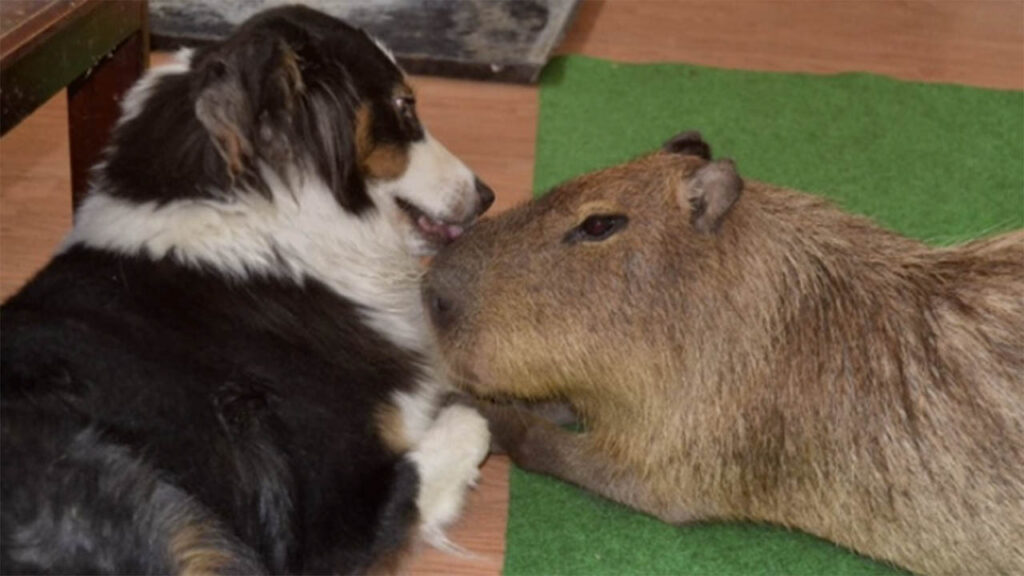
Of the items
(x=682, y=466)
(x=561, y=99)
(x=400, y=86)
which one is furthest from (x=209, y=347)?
(x=561, y=99)

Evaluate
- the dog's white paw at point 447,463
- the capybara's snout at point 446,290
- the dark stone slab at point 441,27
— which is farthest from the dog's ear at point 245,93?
the dark stone slab at point 441,27

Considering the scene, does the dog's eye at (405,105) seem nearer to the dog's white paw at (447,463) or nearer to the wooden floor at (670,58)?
the dog's white paw at (447,463)

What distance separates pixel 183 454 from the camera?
2.35 m

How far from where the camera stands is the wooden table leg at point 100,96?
10.6ft

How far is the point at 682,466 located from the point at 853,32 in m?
2.77

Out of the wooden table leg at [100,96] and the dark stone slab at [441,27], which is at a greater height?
the wooden table leg at [100,96]

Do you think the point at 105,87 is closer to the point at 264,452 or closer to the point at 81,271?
the point at 81,271

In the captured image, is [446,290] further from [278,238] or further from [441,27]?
[441,27]

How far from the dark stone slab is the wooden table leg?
46.7 inches

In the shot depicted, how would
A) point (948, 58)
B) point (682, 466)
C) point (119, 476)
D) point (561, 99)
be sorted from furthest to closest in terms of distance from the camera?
point (948, 58) < point (561, 99) < point (682, 466) < point (119, 476)

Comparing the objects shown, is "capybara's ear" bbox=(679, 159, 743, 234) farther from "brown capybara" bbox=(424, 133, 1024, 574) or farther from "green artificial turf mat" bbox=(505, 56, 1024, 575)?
"green artificial turf mat" bbox=(505, 56, 1024, 575)

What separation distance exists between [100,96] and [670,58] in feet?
6.77

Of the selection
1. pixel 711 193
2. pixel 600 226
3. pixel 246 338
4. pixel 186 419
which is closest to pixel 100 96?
pixel 246 338

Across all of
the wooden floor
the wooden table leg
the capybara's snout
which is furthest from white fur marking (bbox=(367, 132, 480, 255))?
the wooden floor
